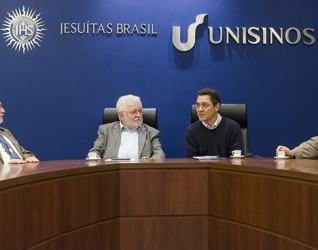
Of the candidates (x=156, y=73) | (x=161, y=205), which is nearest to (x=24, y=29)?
(x=156, y=73)

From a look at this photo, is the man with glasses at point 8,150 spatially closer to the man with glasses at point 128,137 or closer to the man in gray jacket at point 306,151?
the man with glasses at point 128,137

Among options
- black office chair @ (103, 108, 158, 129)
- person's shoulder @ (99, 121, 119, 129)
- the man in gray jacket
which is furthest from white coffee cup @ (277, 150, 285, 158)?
person's shoulder @ (99, 121, 119, 129)

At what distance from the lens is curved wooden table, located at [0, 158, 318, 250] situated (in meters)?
2.47

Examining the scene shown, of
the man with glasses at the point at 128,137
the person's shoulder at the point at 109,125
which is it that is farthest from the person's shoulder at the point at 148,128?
the person's shoulder at the point at 109,125

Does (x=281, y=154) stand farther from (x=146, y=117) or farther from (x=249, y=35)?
(x=249, y=35)

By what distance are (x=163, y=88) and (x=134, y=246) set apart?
2241 millimetres

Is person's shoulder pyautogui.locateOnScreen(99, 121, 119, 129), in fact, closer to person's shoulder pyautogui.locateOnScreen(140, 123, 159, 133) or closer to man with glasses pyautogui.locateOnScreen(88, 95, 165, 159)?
man with glasses pyautogui.locateOnScreen(88, 95, 165, 159)

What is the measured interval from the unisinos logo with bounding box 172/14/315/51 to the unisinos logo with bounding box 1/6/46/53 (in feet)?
4.40

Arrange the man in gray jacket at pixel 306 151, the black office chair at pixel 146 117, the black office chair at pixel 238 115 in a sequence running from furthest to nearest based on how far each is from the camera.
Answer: the black office chair at pixel 146 117 < the black office chair at pixel 238 115 < the man in gray jacket at pixel 306 151

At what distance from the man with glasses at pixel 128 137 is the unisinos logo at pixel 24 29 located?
128 centimetres

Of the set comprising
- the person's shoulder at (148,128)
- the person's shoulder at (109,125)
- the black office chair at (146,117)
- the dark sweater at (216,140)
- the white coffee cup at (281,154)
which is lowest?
the white coffee cup at (281,154)

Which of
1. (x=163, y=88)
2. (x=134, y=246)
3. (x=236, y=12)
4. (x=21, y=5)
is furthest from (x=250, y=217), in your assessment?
(x=21, y=5)

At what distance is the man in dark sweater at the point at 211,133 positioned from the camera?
4.36m

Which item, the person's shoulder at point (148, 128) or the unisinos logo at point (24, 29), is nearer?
the person's shoulder at point (148, 128)
